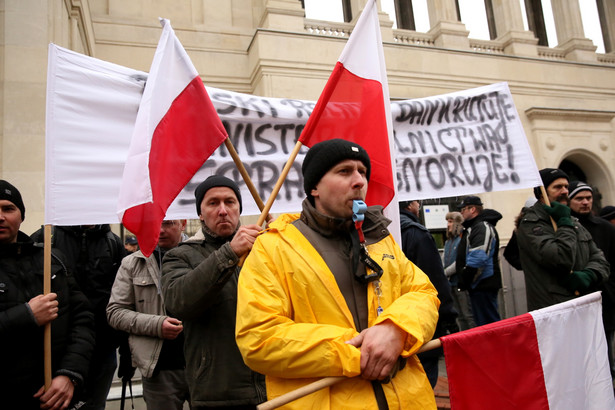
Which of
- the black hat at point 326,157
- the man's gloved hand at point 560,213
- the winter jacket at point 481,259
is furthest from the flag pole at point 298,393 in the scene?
the winter jacket at point 481,259

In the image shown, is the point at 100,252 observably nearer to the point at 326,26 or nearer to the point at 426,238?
the point at 426,238

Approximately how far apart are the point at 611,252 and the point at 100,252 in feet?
14.6

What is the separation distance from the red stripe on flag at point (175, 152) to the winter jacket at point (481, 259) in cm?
388

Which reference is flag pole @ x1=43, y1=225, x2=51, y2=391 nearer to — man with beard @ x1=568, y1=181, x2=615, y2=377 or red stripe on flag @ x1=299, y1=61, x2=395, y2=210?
red stripe on flag @ x1=299, y1=61, x2=395, y2=210

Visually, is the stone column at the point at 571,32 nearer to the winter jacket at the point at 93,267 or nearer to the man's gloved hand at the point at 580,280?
the man's gloved hand at the point at 580,280

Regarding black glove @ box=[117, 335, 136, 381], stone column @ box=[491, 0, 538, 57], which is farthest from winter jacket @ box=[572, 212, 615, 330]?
stone column @ box=[491, 0, 538, 57]

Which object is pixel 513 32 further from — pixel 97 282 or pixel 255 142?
pixel 97 282

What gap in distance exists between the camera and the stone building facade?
36.9 ft

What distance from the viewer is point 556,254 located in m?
3.57

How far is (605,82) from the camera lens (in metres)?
15.0

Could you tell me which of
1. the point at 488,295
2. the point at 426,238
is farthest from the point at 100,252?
the point at 488,295

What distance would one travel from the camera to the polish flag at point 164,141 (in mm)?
2568

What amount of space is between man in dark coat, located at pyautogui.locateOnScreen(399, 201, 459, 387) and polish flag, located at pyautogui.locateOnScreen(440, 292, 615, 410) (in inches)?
36.7

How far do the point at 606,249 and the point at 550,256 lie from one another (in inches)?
45.8
